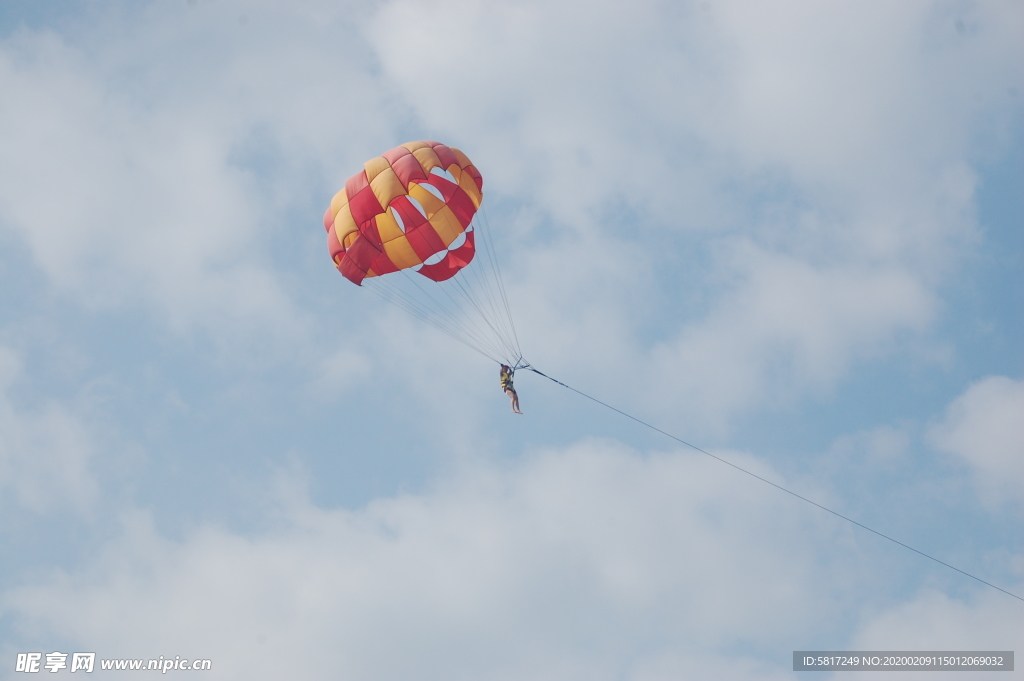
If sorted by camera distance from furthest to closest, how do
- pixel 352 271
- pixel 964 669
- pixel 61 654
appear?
pixel 61 654, pixel 352 271, pixel 964 669

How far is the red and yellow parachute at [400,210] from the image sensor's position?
2764cm

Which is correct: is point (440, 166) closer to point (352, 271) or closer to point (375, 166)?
point (375, 166)

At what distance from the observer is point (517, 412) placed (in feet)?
94.4

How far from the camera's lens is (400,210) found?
28328 mm

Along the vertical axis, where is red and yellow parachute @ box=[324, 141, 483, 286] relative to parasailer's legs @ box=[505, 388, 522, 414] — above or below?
above

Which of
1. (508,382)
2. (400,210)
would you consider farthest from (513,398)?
(400,210)

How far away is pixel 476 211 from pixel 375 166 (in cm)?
301

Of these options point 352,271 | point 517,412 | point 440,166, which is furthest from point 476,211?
point 517,412

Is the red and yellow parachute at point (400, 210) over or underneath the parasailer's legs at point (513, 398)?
over

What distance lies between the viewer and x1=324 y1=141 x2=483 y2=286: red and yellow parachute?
2764 centimetres

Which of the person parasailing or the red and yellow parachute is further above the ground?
the red and yellow parachute

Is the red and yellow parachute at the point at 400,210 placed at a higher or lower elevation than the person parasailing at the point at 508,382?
higher

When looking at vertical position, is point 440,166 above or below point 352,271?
above

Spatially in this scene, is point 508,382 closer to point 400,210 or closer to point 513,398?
point 513,398
